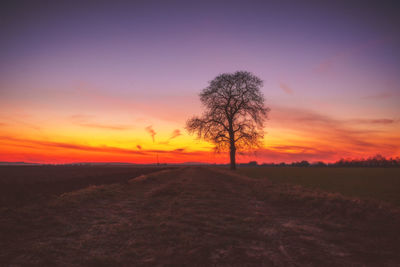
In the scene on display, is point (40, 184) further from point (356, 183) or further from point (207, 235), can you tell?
point (356, 183)

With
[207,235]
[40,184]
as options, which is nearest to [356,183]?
[207,235]

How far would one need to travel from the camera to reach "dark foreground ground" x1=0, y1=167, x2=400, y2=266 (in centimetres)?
419

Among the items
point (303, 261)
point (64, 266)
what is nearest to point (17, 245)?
point (64, 266)

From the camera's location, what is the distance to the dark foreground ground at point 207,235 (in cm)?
419

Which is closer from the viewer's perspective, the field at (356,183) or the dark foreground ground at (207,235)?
the dark foreground ground at (207,235)

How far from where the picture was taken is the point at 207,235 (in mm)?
5492

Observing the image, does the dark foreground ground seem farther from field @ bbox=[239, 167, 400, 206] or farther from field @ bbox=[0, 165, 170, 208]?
field @ bbox=[0, 165, 170, 208]

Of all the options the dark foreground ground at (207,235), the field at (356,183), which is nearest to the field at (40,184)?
the dark foreground ground at (207,235)

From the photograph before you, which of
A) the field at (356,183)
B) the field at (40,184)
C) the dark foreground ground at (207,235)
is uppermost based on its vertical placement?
the field at (356,183)

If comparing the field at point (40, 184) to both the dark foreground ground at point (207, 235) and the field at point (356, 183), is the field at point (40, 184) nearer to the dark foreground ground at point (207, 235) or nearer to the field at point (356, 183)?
the dark foreground ground at point (207, 235)

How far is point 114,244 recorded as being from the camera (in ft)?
16.6

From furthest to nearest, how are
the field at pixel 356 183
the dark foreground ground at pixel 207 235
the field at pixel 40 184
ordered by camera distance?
the field at pixel 40 184 < the field at pixel 356 183 < the dark foreground ground at pixel 207 235

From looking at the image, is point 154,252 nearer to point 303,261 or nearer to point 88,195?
point 303,261

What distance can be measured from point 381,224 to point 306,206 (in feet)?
9.91
